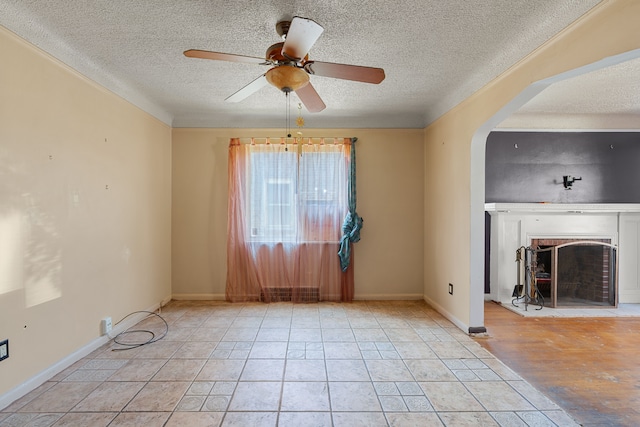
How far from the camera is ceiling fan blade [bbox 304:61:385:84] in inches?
76.0

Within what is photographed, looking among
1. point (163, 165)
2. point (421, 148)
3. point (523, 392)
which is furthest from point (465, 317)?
point (163, 165)

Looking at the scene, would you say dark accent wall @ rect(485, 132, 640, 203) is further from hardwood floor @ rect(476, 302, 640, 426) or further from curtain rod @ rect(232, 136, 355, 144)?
curtain rod @ rect(232, 136, 355, 144)

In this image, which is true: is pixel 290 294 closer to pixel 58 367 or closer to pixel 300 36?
pixel 58 367

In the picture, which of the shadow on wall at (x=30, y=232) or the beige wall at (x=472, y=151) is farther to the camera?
the shadow on wall at (x=30, y=232)

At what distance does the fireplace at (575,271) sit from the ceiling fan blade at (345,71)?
11.5ft

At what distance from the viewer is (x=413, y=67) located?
277 cm

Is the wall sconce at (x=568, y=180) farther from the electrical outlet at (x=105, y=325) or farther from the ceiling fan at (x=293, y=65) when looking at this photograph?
the electrical outlet at (x=105, y=325)

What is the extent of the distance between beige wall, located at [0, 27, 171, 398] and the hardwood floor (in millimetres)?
3436

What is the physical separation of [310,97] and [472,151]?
68.0 inches

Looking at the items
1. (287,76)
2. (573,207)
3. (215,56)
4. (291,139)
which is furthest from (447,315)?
(215,56)

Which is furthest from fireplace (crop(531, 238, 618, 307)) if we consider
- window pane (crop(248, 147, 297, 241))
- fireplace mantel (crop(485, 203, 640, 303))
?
window pane (crop(248, 147, 297, 241))

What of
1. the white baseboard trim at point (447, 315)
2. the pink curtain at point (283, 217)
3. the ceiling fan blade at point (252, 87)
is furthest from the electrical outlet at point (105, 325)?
the white baseboard trim at point (447, 315)

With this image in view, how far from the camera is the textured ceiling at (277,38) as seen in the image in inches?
75.1

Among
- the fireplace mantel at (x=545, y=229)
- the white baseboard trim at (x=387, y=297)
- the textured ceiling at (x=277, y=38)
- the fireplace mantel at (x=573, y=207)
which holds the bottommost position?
the white baseboard trim at (x=387, y=297)
